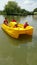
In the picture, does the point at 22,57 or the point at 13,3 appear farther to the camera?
the point at 13,3

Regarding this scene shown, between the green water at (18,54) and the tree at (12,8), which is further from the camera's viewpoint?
the tree at (12,8)

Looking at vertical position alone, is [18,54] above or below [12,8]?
above

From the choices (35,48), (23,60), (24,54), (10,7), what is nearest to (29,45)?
(35,48)

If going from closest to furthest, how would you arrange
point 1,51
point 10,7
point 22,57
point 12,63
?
point 12,63 < point 22,57 < point 1,51 < point 10,7

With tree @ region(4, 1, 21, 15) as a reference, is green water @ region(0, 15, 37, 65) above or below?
above

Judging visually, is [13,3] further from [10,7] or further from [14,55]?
[14,55]

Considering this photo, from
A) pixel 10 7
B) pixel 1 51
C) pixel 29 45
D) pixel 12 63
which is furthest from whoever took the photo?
pixel 10 7

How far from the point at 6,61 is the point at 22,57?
908 millimetres

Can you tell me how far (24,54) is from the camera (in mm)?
8641

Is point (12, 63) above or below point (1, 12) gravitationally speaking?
above

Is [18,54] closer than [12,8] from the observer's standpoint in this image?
Yes

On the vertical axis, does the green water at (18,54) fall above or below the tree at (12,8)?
above

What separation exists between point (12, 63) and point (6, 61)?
0.34 metres

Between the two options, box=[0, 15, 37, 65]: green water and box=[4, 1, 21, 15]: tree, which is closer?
box=[0, 15, 37, 65]: green water
